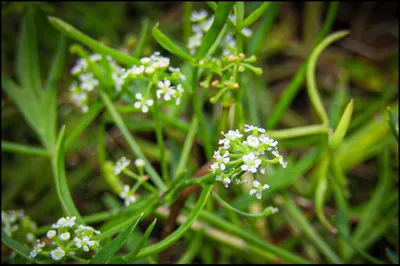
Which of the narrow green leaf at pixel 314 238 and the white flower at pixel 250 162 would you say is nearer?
the white flower at pixel 250 162

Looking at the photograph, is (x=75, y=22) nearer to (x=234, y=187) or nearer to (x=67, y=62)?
(x=67, y=62)

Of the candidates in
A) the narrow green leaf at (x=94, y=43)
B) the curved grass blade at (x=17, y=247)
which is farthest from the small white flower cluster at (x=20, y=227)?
the narrow green leaf at (x=94, y=43)

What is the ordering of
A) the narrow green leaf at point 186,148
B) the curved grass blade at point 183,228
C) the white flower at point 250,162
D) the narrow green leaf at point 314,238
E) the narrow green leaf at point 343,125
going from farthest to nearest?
the narrow green leaf at point 314,238
the narrow green leaf at point 186,148
the narrow green leaf at point 343,125
the curved grass blade at point 183,228
the white flower at point 250,162

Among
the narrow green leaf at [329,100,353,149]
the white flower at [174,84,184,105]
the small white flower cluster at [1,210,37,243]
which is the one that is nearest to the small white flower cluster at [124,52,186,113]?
the white flower at [174,84,184,105]

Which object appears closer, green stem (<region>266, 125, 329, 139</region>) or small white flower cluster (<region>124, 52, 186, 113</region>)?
small white flower cluster (<region>124, 52, 186, 113</region>)

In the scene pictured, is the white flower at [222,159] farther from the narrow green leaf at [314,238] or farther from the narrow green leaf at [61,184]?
the narrow green leaf at [314,238]

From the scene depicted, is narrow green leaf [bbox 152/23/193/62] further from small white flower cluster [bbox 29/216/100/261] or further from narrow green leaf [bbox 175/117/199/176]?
small white flower cluster [bbox 29/216/100/261]

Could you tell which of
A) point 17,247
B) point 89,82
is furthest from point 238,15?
point 17,247

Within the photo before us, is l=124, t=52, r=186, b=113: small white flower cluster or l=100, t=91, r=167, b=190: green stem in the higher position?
l=124, t=52, r=186, b=113: small white flower cluster

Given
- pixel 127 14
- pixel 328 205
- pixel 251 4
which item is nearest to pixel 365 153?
pixel 328 205
